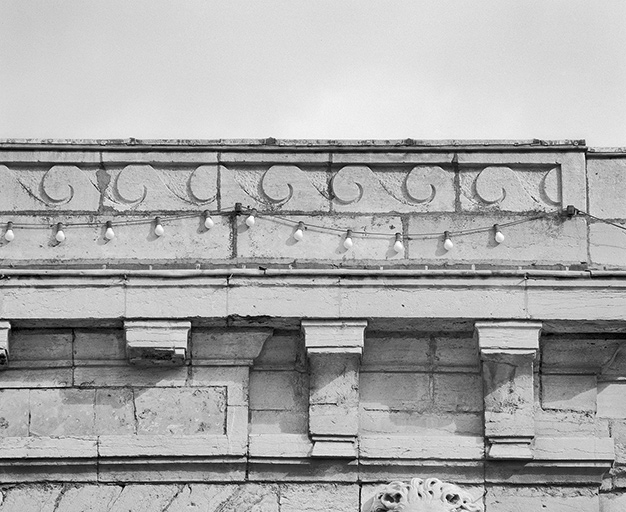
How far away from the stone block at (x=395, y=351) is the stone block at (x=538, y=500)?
95cm

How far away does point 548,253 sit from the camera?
637 inches

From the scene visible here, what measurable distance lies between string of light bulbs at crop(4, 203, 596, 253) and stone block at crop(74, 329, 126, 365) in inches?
24.7

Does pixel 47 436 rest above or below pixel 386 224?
below

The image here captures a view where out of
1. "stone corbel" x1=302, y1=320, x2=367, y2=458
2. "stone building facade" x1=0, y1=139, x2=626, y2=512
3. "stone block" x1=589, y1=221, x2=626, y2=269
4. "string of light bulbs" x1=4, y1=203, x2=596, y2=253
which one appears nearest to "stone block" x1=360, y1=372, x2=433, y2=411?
"stone building facade" x1=0, y1=139, x2=626, y2=512

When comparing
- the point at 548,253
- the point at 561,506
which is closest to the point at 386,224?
the point at 548,253

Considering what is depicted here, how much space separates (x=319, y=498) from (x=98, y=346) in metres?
1.70

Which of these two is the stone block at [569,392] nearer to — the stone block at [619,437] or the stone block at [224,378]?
the stone block at [619,437]

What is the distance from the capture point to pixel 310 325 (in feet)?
51.9

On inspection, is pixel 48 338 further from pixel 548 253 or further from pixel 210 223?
pixel 548 253

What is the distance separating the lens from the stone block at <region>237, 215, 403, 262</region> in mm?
16172

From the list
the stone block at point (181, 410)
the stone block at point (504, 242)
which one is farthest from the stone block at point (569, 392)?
the stone block at point (181, 410)

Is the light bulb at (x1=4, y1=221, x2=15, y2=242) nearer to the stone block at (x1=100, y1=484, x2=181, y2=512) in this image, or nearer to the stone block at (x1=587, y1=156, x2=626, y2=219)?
the stone block at (x1=100, y1=484, x2=181, y2=512)

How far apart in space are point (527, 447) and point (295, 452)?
144 centimetres

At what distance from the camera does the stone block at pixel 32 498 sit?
15766 millimetres
